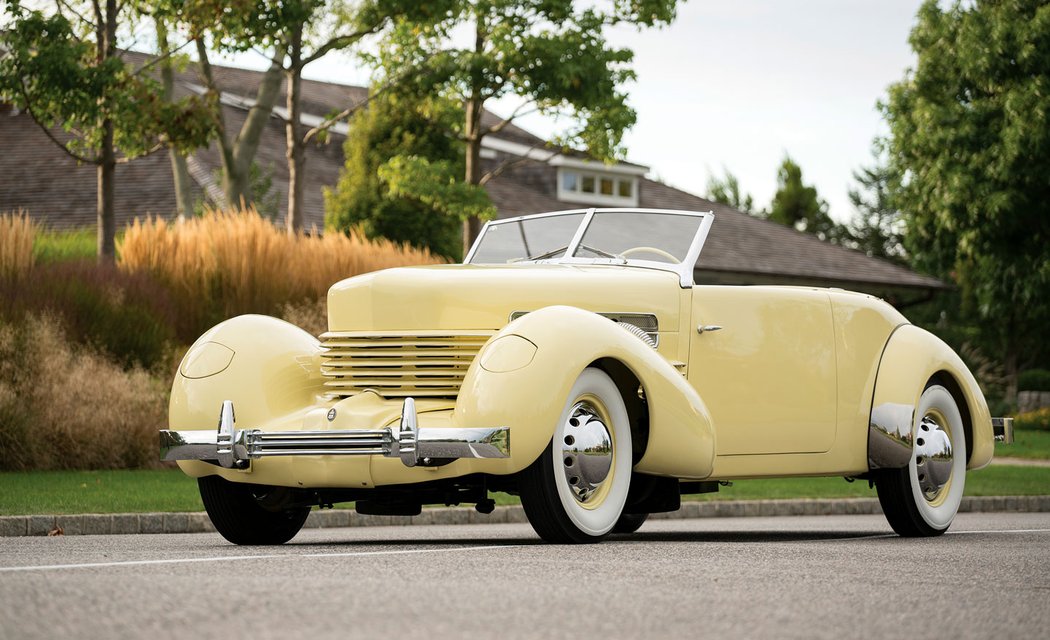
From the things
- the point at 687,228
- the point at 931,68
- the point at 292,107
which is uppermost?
the point at 931,68

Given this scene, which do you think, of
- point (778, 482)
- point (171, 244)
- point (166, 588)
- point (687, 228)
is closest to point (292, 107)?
point (171, 244)

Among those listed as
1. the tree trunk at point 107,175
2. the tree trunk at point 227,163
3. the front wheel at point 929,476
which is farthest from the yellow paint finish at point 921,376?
the tree trunk at point 227,163

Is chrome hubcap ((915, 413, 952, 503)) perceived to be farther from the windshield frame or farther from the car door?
the windshield frame

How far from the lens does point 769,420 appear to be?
9320 mm

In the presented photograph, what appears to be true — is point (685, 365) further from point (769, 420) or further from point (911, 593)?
point (911, 593)

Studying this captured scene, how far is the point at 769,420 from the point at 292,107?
1636cm

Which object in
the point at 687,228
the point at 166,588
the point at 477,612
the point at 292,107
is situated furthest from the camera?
the point at 292,107

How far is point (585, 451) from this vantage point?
8.12 metres

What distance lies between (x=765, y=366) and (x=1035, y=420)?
991 inches

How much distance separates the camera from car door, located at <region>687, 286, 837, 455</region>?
29.9ft

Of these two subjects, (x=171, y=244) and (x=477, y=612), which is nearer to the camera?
(x=477, y=612)

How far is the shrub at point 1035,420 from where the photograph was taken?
32.6m

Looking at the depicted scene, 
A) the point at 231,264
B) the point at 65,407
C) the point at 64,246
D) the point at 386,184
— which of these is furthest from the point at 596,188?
the point at 65,407

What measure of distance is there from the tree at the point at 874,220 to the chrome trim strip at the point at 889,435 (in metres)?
51.2
